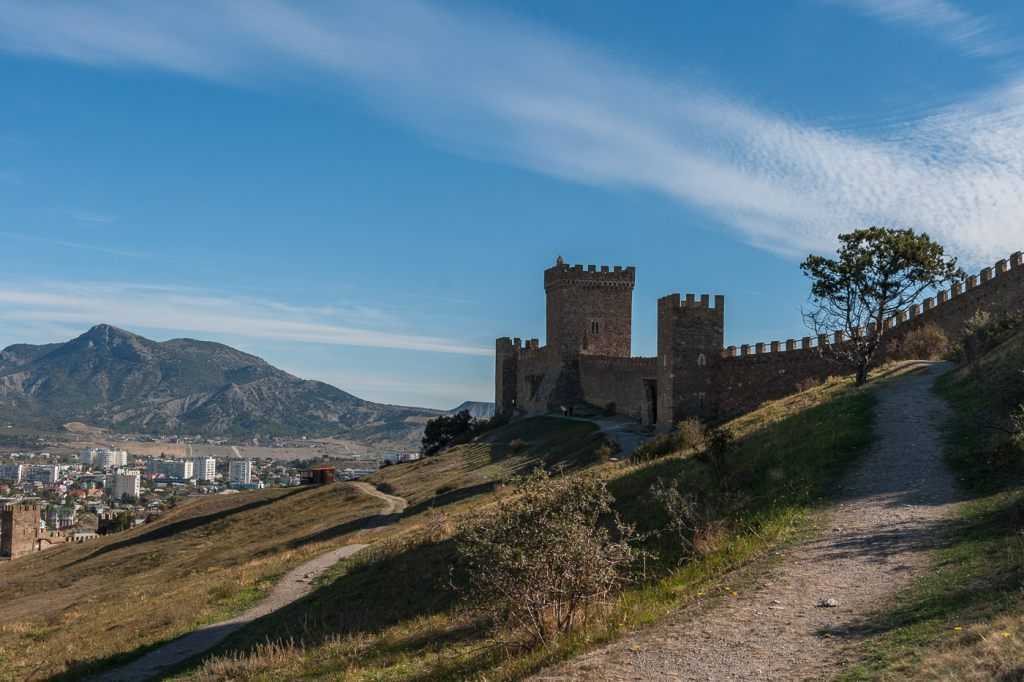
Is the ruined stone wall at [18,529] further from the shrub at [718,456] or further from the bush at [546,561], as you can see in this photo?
the bush at [546,561]

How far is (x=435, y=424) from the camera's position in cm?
7769

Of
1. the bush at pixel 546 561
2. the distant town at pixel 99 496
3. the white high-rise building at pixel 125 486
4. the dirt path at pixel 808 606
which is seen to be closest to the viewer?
the dirt path at pixel 808 606

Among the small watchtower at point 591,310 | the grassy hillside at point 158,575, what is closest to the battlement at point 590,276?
the small watchtower at point 591,310

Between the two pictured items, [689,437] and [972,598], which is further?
[689,437]

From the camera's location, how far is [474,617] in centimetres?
1446

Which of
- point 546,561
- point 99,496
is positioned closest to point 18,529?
point 546,561

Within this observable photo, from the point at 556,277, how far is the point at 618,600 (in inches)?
1952

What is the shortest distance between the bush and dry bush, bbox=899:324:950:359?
889 inches

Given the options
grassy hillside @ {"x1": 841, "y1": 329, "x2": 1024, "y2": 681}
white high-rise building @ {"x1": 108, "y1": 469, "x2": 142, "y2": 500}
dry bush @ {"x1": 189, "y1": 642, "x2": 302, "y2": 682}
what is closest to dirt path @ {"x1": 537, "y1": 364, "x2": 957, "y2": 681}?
grassy hillside @ {"x1": 841, "y1": 329, "x2": 1024, "y2": 681}

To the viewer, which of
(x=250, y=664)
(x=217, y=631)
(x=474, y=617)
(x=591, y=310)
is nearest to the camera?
(x=474, y=617)

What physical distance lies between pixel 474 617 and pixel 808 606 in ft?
20.0

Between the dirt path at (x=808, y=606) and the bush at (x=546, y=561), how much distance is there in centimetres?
123

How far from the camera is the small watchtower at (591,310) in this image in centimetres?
6028

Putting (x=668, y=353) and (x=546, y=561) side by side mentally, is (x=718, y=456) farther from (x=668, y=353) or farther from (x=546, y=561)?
(x=668, y=353)
